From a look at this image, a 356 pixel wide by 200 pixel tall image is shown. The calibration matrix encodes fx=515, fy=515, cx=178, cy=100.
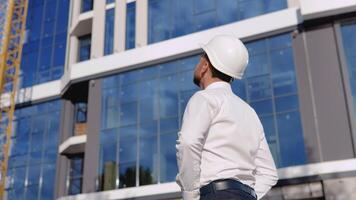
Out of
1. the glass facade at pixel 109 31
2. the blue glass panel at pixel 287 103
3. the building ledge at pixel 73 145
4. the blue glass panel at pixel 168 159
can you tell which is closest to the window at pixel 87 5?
the glass facade at pixel 109 31

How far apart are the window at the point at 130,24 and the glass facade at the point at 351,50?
35.2 feet

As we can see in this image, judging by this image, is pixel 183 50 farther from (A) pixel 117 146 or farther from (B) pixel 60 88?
(B) pixel 60 88

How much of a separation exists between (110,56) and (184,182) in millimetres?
24635

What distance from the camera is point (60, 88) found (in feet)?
103

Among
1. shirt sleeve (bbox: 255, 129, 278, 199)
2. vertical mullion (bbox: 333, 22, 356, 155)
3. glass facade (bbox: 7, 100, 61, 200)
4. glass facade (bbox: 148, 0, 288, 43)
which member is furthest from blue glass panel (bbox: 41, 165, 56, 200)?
shirt sleeve (bbox: 255, 129, 278, 199)

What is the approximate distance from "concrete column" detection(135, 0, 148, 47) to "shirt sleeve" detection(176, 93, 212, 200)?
23683 millimetres

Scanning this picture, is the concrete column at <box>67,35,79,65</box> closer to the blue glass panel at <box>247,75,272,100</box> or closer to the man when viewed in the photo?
the blue glass panel at <box>247,75,272,100</box>

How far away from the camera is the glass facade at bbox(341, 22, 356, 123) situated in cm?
2102

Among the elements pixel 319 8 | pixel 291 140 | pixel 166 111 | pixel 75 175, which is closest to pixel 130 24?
pixel 166 111

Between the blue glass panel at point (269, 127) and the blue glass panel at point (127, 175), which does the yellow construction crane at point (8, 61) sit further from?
the blue glass panel at point (269, 127)

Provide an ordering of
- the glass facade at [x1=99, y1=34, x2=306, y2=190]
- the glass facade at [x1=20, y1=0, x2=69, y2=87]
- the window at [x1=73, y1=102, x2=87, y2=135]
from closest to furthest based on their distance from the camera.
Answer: the glass facade at [x1=99, y1=34, x2=306, y2=190]
the window at [x1=73, y1=102, x2=87, y2=135]
the glass facade at [x1=20, y1=0, x2=69, y2=87]

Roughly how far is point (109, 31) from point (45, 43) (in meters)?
7.53

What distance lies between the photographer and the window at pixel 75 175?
30.1 meters

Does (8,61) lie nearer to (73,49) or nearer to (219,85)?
(73,49)
